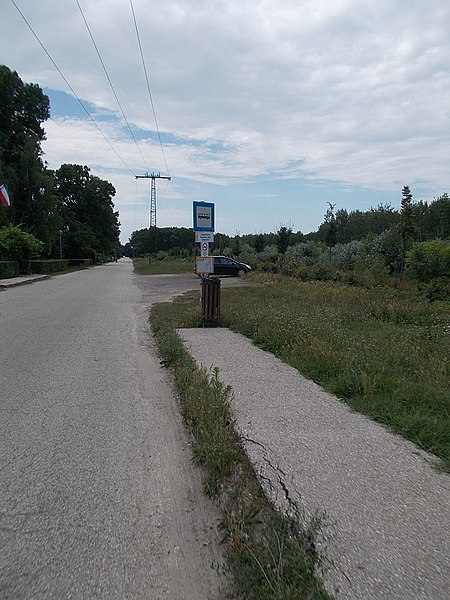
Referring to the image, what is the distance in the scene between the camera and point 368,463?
3.46 meters

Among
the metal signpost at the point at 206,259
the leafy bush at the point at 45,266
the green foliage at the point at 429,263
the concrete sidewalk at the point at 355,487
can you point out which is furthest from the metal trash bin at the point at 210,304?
the leafy bush at the point at 45,266

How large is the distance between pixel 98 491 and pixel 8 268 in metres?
30.4

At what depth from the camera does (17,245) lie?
32438mm

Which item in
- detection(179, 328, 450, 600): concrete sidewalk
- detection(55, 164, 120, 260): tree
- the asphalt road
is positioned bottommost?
the asphalt road

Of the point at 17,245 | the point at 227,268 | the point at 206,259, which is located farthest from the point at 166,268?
the point at 206,259

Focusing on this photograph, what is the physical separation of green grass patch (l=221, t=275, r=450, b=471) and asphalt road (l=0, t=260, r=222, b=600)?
1.98 meters

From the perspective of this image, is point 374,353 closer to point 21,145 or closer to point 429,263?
point 429,263

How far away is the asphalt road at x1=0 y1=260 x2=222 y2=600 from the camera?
2.40 metres

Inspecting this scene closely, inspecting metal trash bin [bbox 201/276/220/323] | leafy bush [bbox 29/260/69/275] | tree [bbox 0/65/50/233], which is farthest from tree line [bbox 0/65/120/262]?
metal trash bin [bbox 201/276/220/323]

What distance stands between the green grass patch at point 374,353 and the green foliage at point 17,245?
2481 cm

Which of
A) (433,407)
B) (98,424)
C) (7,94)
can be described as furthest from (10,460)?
(7,94)

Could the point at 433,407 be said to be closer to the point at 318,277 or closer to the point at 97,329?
the point at 97,329

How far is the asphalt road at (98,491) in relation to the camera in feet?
7.88

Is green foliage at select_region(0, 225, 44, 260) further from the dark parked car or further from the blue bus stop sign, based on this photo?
the blue bus stop sign
